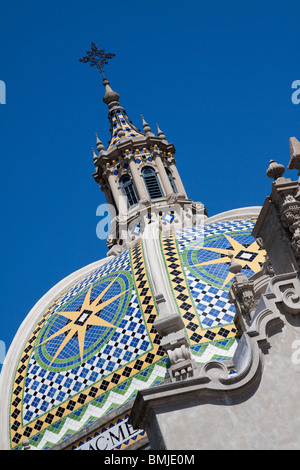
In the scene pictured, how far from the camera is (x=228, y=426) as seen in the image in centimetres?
905

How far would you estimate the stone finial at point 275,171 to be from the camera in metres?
10.7

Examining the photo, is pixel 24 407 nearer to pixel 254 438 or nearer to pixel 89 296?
pixel 89 296

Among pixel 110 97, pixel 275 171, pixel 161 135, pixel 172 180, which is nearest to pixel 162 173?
pixel 172 180

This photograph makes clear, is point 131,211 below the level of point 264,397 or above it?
above

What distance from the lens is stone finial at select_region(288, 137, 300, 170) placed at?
35.7 feet

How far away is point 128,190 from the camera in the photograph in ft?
93.9

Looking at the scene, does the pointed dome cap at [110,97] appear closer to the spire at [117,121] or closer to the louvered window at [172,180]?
the spire at [117,121]

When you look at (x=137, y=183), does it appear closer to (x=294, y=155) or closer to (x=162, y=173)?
(x=162, y=173)

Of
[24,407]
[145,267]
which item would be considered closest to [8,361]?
[24,407]

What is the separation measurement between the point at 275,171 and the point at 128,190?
18.0 metres

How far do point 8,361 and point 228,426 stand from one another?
542 inches

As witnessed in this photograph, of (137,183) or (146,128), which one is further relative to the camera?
(146,128)

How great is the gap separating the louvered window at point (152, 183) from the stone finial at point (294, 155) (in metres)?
17.0

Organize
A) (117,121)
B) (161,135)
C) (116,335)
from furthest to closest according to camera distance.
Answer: (117,121)
(161,135)
(116,335)
